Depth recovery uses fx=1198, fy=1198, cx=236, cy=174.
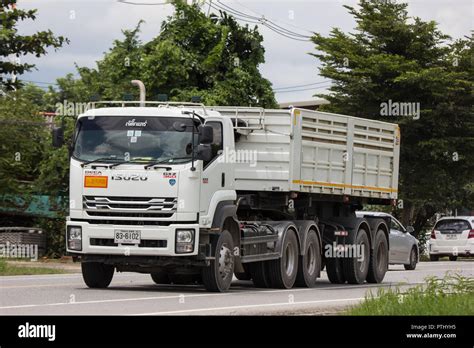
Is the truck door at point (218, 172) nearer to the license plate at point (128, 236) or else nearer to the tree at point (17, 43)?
the license plate at point (128, 236)

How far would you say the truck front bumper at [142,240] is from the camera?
61.5ft

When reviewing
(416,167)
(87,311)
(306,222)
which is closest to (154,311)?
(87,311)

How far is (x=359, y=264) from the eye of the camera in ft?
82.2

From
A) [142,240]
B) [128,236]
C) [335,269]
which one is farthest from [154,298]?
[335,269]

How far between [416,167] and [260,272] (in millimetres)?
25218

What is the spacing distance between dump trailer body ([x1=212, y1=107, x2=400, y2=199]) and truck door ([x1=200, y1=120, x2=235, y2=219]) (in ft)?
4.54

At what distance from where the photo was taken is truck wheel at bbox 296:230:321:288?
74.3ft

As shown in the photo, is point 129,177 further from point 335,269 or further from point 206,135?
point 335,269

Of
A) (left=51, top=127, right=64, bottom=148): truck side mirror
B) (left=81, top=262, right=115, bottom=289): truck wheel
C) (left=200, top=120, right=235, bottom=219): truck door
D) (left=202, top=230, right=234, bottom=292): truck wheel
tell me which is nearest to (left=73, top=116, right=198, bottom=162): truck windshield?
(left=51, top=127, right=64, bottom=148): truck side mirror

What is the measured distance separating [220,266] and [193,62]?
2033 centimetres

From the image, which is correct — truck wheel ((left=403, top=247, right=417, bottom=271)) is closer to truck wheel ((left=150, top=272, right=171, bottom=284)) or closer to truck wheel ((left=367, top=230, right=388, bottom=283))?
truck wheel ((left=367, top=230, right=388, bottom=283))

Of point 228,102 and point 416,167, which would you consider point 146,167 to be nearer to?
point 228,102
